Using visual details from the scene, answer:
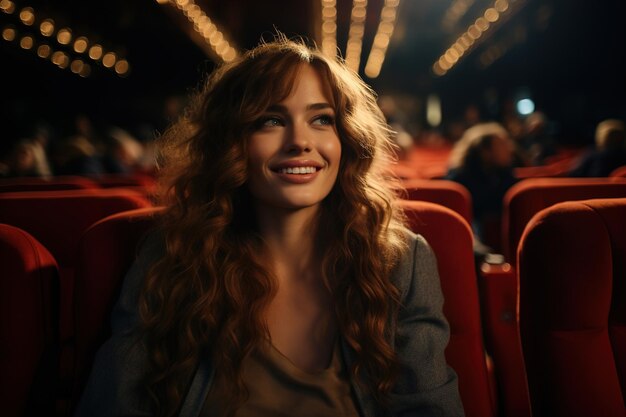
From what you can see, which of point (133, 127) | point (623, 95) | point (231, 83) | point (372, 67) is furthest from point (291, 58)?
point (372, 67)

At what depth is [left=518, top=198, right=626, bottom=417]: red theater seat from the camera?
48.6 inches

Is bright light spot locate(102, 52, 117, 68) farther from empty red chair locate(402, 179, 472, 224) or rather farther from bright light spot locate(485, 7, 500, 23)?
empty red chair locate(402, 179, 472, 224)

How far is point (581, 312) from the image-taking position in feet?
4.10

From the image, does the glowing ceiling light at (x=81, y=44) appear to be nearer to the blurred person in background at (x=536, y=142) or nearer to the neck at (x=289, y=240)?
the blurred person in background at (x=536, y=142)

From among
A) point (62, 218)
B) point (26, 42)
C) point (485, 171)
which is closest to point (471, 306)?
point (62, 218)

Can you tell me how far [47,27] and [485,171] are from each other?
11.7 m

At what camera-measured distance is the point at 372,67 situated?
1088 inches

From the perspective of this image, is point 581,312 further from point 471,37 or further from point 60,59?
point 60,59

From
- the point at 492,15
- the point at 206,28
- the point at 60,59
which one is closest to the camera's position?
the point at 492,15

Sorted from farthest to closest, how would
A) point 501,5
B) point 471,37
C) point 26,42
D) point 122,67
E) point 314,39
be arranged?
→ point 122,67, point 471,37, point 26,42, point 501,5, point 314,39

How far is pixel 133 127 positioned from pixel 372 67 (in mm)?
11957

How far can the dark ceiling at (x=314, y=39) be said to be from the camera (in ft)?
36.9

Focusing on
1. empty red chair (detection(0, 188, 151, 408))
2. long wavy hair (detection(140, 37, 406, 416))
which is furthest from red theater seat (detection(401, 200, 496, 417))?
empty red chair (detection(0, 188, 151, 408))

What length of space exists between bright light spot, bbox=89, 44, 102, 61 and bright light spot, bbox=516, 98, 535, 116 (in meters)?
13.3
